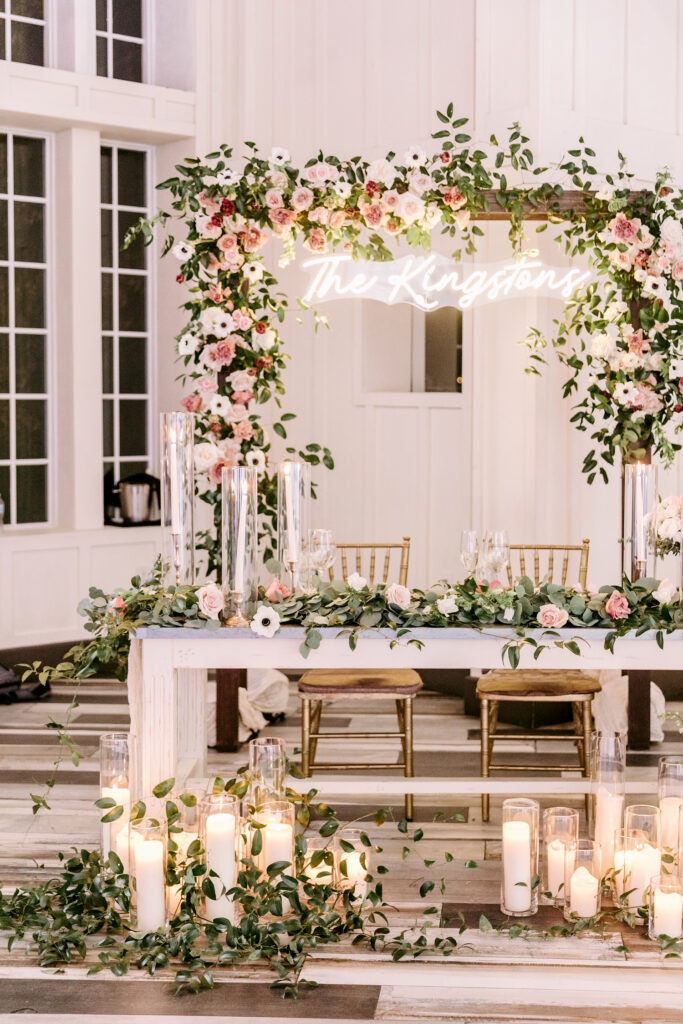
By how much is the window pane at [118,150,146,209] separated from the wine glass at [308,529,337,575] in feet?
Result: 13.2

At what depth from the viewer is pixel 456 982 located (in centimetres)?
302

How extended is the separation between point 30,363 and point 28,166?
1.07 meters

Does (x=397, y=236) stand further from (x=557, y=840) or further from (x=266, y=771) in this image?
(x=557, y=840)

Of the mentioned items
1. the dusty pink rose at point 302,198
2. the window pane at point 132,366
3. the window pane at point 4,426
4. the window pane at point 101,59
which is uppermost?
the window pane at point 101,59

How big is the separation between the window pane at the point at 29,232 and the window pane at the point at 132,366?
672 millimetres

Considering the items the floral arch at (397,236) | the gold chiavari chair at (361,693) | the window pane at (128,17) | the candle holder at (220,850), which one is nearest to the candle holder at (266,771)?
the candle holder at (220,850)

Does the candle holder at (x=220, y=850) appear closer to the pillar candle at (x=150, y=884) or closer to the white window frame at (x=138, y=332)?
the pillar candle at (x=150, y=884)

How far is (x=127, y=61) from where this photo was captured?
6984 mm

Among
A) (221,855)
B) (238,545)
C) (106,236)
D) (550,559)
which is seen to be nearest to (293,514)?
(238,545)

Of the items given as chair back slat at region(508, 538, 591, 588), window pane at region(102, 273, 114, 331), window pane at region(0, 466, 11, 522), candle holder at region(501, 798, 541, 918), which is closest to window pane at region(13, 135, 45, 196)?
window pane at region(102, 273, 114, 331)

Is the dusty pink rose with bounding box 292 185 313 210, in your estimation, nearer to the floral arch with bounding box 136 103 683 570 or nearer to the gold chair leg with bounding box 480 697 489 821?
the floral arch with bounding box 136 103 683 570

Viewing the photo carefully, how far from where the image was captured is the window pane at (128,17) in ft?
22.8

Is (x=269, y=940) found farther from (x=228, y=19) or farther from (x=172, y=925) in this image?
(x=228, y=19)

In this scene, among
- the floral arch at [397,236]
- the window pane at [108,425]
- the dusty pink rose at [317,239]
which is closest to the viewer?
the floral arch at [397,236]
